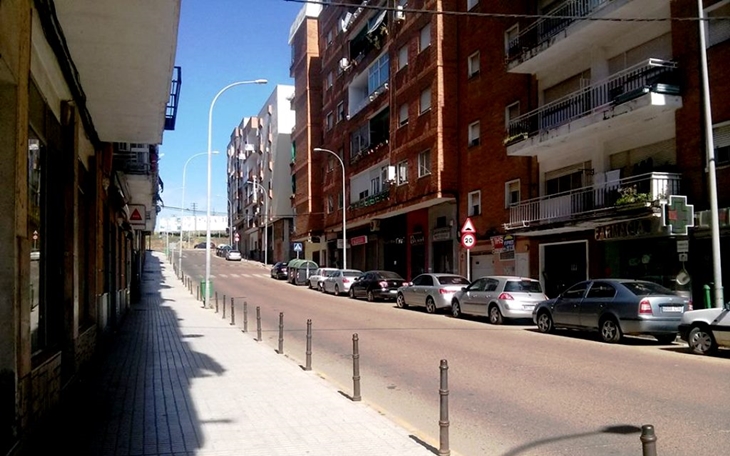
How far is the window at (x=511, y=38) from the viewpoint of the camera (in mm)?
26078

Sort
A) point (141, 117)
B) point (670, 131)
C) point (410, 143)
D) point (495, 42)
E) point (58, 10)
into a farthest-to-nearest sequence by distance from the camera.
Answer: point (410, 143) → point (495, 42) → point (670, 131) → point (141, 117) → point (58, 10)

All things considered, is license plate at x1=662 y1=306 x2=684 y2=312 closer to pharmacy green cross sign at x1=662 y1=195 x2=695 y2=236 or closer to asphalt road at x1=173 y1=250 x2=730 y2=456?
asphalt road at x1=173 y1=250 x2=730 y2=456

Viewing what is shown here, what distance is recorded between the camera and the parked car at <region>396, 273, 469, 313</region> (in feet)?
75.1

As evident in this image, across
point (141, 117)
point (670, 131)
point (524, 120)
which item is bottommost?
point (141, 117)

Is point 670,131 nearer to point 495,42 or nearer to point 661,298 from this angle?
point 661,298

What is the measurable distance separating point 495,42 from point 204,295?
16475mm

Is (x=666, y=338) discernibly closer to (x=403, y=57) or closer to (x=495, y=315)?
(x=495, y=315)

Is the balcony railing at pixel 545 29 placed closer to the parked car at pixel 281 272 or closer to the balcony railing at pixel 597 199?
the balcony railing at pixel 597 199

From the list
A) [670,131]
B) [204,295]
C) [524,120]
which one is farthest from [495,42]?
[204,295]

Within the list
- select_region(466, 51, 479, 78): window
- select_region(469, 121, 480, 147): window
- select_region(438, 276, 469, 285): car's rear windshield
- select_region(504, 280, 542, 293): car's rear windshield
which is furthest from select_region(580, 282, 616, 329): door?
select_region(466, 51, 479, 78): window

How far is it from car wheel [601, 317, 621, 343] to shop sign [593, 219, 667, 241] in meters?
4.05

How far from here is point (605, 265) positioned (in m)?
21.8

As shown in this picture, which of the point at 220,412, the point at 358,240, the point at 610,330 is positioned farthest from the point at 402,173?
the point at 220,412

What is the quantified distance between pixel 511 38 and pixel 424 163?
7.93 meters
